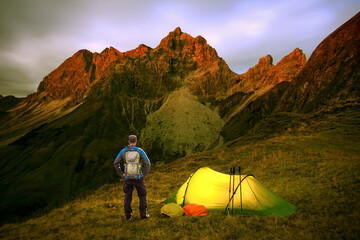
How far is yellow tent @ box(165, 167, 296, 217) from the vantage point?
367 inches

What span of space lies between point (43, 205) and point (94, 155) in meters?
42.3

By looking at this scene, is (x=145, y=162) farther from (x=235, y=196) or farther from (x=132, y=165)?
(x=235, y=196)

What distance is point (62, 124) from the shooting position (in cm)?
16350

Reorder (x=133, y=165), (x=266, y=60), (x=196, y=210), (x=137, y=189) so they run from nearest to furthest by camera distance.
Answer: (x=133, y=165) → (x=137, y=189) → (x=196, y=210) → (x=266, y=60)

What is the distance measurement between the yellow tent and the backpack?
4025 millimetres

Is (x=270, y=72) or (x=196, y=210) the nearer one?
(x=196, y=210)

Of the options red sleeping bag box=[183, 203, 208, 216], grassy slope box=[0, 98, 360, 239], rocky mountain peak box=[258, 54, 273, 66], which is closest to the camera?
grassy slope box=[0, 98, 360, 239]

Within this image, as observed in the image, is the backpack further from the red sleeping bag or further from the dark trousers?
the red sleeping bag

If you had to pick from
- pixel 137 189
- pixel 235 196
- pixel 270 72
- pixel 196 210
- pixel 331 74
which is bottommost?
pixel 196 210

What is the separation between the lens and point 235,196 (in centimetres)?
984

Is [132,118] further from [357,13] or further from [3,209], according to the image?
[357,13]

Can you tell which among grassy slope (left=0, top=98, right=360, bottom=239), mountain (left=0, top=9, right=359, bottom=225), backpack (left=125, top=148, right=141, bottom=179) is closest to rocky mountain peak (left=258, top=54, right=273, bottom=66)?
mountain (left=0, top=9, right=359, bottom=225)

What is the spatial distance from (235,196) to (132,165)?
5.32 meters

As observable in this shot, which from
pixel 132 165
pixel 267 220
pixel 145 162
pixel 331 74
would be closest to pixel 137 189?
pixel 132 165
